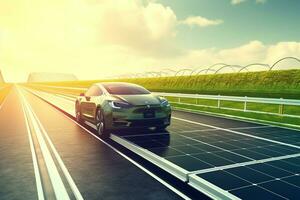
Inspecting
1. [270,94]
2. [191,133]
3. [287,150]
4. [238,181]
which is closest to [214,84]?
[270,94]

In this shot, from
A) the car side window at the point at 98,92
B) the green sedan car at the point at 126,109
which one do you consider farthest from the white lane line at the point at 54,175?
the car side window at the point at 98,92

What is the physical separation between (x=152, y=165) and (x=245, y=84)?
23.7 metres

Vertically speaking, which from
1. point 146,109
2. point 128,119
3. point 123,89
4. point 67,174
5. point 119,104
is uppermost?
point 123,89

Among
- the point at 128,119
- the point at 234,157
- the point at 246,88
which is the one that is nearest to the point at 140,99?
the point at 128,119

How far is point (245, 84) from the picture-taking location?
28422mm

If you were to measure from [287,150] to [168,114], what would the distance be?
3794 mm

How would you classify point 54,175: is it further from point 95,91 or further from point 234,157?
point 95,91

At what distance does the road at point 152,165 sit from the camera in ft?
16.3

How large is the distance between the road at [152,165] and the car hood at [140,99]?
43.3 inches

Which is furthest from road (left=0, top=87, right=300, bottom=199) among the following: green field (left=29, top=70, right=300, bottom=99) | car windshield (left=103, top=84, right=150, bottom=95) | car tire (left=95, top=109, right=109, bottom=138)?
green field (left=29, top=70, right=300, bottom=99)

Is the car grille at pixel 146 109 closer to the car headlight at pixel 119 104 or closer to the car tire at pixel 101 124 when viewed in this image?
the car headlight at pixel 119 104

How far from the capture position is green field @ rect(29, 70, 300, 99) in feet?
77.6

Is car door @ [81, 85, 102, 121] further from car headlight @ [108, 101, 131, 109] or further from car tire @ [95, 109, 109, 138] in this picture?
car headlight @ [108, 101, 131, 109]

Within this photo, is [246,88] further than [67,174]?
Yes
